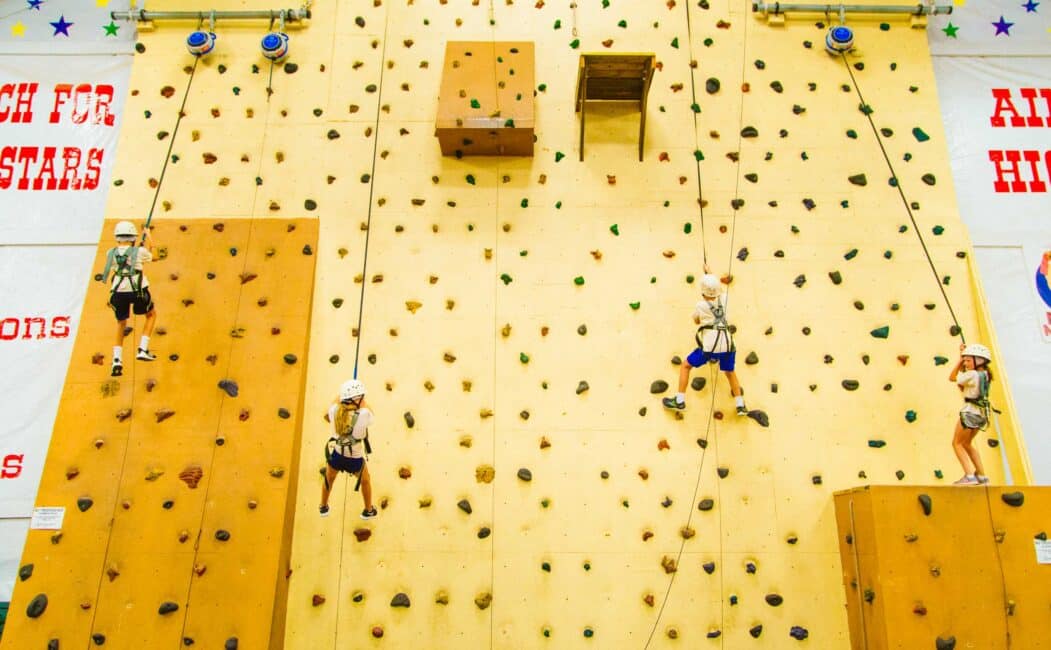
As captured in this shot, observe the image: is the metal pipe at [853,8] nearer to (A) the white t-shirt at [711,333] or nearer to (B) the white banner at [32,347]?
(A) the white t-shirt at [711,333]

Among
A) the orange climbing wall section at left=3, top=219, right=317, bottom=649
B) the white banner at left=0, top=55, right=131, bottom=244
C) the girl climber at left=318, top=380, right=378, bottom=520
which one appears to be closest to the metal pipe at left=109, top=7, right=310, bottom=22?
the white banner at left=0, top=55, right=131, bottom=244

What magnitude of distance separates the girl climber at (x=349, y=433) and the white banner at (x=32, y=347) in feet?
9.07

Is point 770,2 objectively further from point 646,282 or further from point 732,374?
point 732,374

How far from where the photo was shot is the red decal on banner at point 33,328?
611 cm

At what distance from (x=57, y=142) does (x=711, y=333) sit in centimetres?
578

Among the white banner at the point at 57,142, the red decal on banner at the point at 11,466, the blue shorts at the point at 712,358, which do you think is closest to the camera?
the blue shorts at the point at 712,358

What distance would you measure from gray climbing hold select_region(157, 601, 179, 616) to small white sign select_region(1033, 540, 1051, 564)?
5.35 meters

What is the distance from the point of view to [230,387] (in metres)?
5.39

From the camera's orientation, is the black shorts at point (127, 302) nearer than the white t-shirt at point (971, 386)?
No

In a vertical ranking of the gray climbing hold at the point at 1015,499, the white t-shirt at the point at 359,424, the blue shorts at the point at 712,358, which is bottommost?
the gray climbing hold at the point at 1015,499

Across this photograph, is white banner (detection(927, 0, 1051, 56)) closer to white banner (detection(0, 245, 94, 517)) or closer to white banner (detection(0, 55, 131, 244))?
white banner (detection(0, 55, 131, 244))

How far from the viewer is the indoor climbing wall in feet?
16.8

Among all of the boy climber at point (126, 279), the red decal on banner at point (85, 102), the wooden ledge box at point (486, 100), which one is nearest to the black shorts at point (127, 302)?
the boy climber at point (126, 279)

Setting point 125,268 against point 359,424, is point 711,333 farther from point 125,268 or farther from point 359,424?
point 125,268
